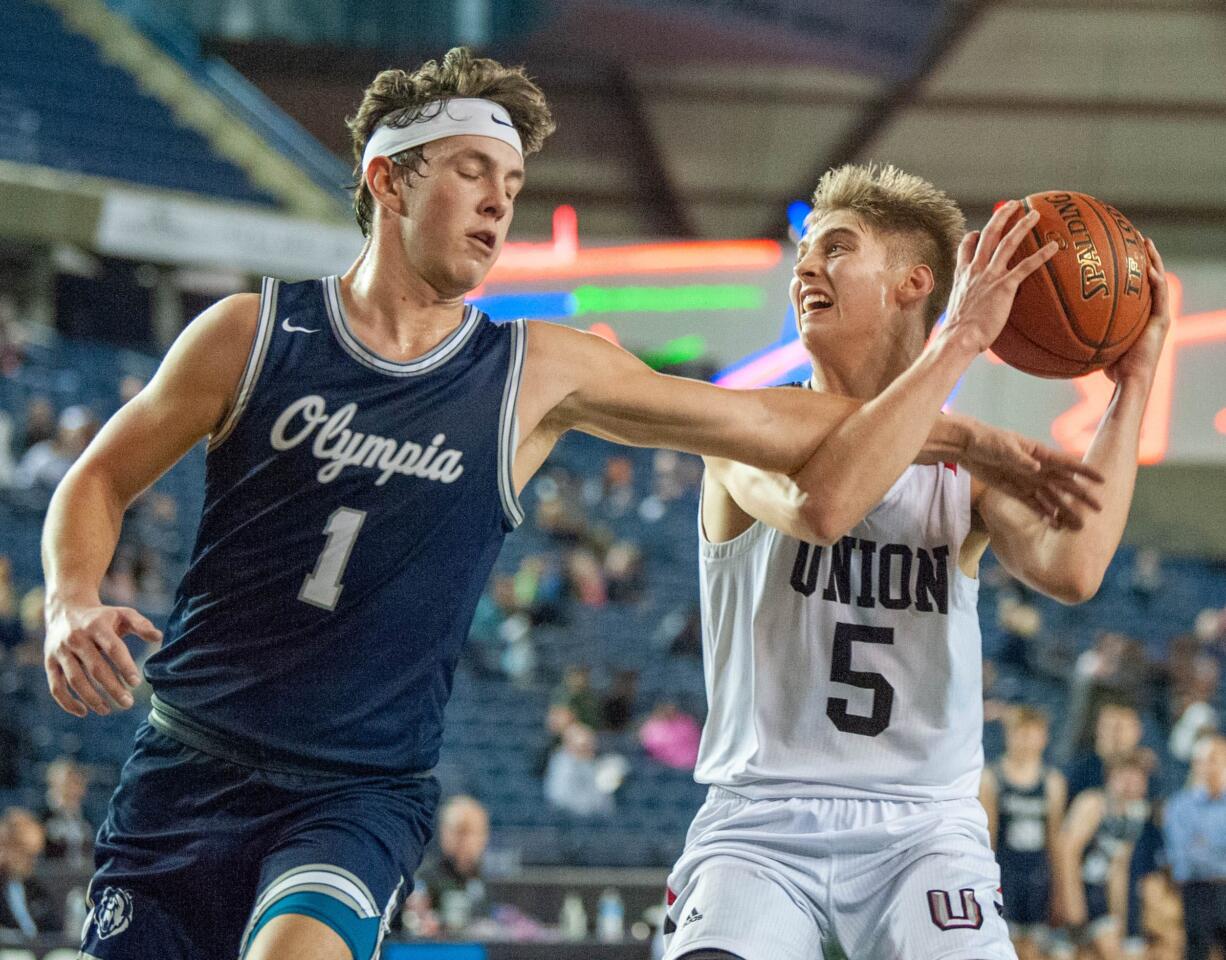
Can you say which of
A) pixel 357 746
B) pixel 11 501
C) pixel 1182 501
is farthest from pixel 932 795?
pixel 1182 501

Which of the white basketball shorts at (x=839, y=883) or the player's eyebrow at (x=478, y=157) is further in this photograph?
the player's eyebrow at (x=478, y=157)

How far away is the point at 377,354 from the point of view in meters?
3.12

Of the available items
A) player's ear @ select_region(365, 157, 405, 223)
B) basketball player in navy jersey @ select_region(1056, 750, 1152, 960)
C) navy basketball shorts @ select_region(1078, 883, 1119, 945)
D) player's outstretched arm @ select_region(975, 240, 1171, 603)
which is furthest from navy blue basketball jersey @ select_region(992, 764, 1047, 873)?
Result: player's ear @ select_region(365, 157, 405, 223)

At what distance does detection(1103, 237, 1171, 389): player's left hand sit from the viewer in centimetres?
349

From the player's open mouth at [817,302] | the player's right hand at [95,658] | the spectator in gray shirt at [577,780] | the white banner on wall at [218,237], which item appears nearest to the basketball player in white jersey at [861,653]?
the player's open mouth at [817,302]

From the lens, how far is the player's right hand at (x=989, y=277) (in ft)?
10.7

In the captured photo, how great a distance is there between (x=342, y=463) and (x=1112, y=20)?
813 inches

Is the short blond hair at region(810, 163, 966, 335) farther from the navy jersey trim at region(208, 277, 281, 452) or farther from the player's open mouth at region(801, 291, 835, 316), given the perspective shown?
the navy jersey trim at region(208, 277, 281, 452)

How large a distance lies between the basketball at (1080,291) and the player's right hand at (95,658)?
2.01 meters

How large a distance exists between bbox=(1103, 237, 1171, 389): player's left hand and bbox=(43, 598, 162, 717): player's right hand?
2197 millimetres

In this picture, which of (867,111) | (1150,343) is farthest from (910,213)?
(867,111)

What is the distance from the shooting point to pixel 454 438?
307 cm

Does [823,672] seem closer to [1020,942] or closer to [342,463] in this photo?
[342,463]

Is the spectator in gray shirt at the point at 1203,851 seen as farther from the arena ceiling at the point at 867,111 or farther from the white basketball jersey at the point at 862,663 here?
the arena ceiling at the point at 867,111
